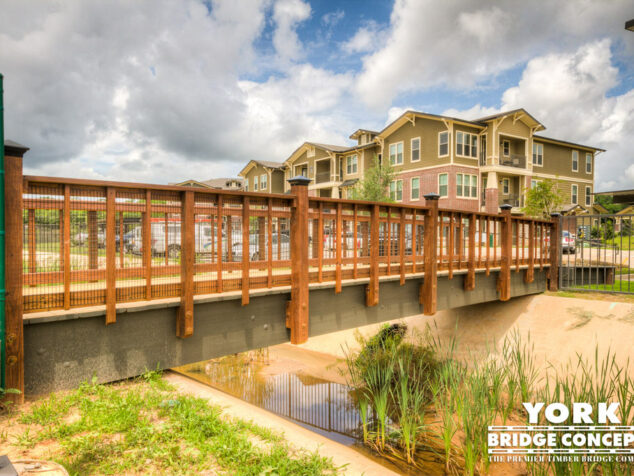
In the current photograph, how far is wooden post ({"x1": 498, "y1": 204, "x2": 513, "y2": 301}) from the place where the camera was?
11188 mm

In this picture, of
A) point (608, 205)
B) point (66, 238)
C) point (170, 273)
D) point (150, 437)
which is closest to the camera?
point (150, 437)

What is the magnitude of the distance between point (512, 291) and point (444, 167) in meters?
17.8

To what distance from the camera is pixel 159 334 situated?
5.38 meters

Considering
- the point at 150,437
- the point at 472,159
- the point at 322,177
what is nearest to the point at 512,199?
the point at 472,159

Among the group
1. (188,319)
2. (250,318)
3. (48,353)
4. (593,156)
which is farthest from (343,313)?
(593,156)

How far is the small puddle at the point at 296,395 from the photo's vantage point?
7.59 m

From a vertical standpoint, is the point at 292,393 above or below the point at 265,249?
below

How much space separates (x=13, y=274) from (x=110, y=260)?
96cm

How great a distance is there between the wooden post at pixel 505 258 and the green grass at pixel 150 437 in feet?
29.2

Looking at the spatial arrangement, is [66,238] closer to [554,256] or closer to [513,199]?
[554,256]

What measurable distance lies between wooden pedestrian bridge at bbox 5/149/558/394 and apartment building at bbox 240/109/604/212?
865 inches

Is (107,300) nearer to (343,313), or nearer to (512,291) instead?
(343,313)

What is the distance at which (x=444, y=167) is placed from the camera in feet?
92.4

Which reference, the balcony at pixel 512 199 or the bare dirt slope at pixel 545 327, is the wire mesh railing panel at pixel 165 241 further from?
the balcony at pixel 512 199
